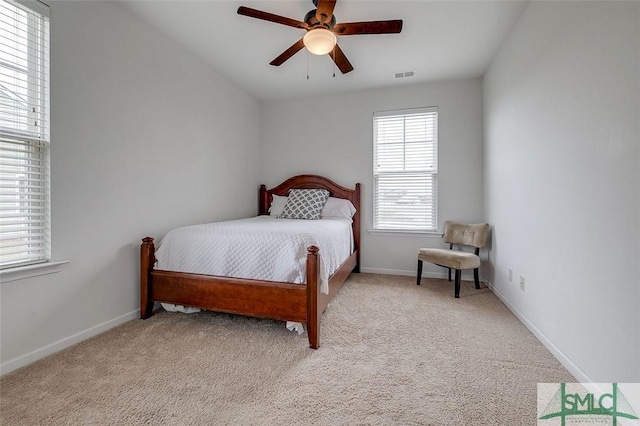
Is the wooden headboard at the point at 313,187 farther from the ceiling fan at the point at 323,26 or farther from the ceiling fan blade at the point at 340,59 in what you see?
the ceiling fan at the point at 323,26

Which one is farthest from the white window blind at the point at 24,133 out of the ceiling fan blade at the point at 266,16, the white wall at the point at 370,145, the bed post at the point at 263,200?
the white wall at the point at 370,145

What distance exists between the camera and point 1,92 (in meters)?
1.61

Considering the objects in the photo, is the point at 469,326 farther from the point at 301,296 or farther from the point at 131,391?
the point at 131,391

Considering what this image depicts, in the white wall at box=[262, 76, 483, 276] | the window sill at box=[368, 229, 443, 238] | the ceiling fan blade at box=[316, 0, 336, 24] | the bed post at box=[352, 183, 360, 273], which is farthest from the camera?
the bed post at box=[352, 183, 360, 273]

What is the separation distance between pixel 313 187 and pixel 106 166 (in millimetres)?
2468

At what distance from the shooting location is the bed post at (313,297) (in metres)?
1.87

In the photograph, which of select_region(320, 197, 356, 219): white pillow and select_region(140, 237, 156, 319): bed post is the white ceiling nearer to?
select_region(320, 197, 356, 219): white pillow

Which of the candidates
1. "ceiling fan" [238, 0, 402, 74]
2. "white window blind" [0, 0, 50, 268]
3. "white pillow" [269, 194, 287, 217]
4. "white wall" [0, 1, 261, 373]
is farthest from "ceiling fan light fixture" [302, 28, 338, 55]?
"white pillow" [269, 194, 287, 217]

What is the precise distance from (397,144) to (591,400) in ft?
10.1

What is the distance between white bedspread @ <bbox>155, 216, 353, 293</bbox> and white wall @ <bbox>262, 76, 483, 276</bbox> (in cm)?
170

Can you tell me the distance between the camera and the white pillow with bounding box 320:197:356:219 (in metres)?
3.71

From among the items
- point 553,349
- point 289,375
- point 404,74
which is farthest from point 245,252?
point 404,74

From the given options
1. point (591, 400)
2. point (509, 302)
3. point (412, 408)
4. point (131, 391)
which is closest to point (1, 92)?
point (131, 391)

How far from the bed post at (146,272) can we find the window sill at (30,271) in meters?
0.49
